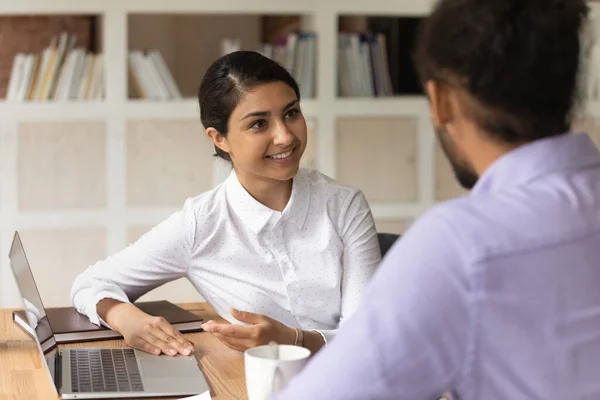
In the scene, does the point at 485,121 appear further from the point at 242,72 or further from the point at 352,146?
the point at 352,146

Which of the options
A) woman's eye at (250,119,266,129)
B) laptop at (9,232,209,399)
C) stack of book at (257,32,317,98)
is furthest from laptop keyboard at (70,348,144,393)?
stack of book at (257,32,317,98)

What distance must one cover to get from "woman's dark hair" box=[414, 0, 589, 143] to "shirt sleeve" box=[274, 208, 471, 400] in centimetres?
15

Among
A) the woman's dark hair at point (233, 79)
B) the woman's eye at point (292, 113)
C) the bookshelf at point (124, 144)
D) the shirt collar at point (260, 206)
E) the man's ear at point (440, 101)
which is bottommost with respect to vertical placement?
the bookshelf at point (124, 144)

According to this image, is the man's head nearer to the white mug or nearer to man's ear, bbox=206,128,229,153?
the white mug

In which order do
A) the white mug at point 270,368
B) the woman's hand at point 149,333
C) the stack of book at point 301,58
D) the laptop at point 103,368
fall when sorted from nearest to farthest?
the white mug at point 270,368 → the laptop at point 103,368 → the woman's hand at point 149,333 → the stack of book at point 301,58

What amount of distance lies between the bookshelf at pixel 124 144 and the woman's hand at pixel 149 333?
2.07m

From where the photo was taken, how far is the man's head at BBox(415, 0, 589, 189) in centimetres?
94

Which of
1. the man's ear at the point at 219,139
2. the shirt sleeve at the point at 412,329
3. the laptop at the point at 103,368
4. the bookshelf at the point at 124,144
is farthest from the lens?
the bookshelf at the point at 124,144

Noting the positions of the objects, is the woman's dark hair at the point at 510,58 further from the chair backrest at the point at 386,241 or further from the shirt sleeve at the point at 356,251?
the chair backrest at the point at 386,241

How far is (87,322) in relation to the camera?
6.63 ft

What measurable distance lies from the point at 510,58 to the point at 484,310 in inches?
10.4

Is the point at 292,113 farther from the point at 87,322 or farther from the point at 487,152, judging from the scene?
the point at 487,152

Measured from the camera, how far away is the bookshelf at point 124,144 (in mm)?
3838

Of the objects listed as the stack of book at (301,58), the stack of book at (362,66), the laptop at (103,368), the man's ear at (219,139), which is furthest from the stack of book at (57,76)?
the laptop at (103,368)
